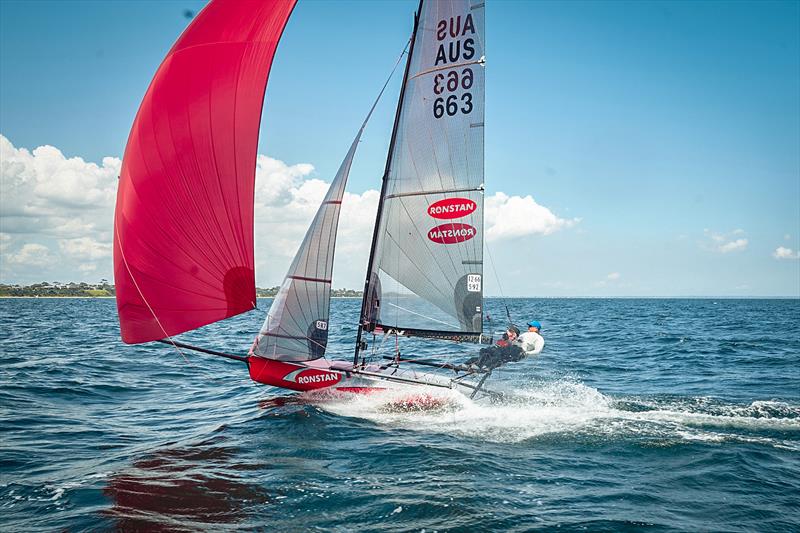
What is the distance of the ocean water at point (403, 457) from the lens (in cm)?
596

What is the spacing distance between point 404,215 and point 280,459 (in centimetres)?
513

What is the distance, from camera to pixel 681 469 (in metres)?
7.29

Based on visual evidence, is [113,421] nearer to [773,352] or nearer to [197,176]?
[197,176]

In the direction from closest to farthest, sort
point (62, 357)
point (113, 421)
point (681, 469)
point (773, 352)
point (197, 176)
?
point (681, 469) → point (197, 176) → point (113, 421) → point (62, 357) → point (773, 352)

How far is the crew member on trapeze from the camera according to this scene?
428 inches

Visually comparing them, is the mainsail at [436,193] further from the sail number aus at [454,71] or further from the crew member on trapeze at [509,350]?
the crew member on trapeze at [509,350]

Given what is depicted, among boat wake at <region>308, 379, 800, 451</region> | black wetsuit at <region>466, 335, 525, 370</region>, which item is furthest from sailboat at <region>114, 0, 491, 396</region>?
boat wake at <region>308, 379, 800, 451</region>

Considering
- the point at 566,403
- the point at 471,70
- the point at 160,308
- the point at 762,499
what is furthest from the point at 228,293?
the point at 762,499

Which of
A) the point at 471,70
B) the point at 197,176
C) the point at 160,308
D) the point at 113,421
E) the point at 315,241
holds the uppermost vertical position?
the point at 471,70

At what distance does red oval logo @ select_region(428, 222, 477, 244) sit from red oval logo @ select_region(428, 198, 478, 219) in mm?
194

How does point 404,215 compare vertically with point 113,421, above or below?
above

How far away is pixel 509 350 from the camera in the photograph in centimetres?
1094

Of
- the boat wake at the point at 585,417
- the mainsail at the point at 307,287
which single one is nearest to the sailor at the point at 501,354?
the boat wake at the point at 585,417

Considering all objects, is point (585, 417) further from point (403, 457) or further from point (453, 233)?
point (453, 233)
